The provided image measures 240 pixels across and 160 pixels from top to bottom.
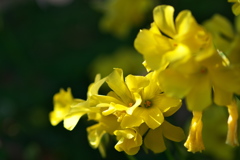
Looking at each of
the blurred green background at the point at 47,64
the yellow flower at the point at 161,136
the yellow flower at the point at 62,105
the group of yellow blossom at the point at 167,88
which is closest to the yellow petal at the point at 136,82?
the group of yellow blossom at the point at 167,88

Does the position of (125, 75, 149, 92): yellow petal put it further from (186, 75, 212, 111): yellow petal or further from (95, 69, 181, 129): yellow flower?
(186, 75, 212, 111): yellow petal

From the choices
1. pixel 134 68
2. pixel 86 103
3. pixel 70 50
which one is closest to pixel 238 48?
pixel 86 103

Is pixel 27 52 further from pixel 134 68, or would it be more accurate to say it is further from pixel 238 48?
pixel 238 48

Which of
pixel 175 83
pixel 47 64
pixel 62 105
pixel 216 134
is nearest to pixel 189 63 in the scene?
pixel 175 83

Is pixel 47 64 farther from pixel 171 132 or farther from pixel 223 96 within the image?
pixel 223 96

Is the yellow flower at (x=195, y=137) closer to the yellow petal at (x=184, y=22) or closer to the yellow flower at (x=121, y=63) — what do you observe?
the yellow petal at (x=184, y=22)
